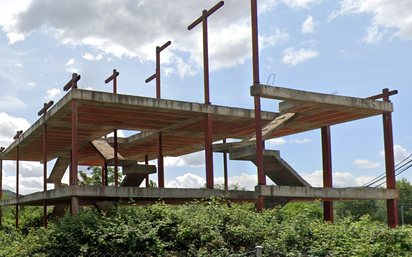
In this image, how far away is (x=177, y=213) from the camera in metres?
17.6

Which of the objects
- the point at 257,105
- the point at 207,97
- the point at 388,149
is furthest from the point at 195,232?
the point at 388,149

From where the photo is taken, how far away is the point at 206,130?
24.2m

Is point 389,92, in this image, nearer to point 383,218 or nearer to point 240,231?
point 240,231

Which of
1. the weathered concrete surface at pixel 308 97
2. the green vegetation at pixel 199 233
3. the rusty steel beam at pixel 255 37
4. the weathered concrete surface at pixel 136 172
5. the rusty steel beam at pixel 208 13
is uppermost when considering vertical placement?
the rusty steel beam at pixel 208 13

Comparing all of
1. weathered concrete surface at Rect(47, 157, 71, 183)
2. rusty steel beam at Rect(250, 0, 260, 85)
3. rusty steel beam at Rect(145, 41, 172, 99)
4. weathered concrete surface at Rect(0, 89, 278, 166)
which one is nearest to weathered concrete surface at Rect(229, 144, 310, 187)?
weathered concrete surface at Rect(0, 89, 278, 166)

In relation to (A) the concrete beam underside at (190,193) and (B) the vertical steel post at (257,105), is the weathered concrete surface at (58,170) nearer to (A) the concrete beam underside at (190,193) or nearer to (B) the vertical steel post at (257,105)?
(A) the concrete beam underside at (190,193)

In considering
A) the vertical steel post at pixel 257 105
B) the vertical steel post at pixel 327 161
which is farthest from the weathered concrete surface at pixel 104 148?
the vertical steel post at pixel 327 161

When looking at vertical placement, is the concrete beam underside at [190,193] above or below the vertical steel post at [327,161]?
below

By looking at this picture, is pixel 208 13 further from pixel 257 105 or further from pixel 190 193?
pixel 190 193

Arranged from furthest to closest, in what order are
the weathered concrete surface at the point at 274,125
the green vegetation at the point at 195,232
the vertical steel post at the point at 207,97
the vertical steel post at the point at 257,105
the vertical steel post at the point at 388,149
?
the vertical steel post at the point at 388,149 < the weathered concrete surface at the point at 274,125 < the vertical steel post at the point at 207,97 < the vertical steel post at the point at 257,105 < the green vegetation at the point at 195,232

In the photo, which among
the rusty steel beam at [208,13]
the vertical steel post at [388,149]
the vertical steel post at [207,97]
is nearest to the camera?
the vertical steel post at [207,97]

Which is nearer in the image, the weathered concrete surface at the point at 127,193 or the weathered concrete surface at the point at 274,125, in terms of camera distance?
the weathered concrete surface at the point at 127,193

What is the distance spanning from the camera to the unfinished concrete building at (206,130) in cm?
2159

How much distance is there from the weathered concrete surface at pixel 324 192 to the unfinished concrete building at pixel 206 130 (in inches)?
2.0
